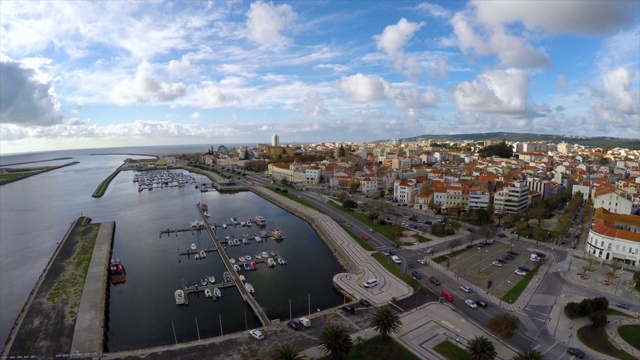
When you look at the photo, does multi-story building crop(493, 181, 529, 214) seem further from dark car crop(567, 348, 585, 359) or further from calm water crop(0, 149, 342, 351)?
dark car crop(567, 348, 585, 359)

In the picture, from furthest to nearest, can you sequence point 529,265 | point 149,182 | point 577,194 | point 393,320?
point 149,182
point 577,194
point 529,265
point 393,320

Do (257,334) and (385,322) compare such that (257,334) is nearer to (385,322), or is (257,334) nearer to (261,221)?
(385,322)

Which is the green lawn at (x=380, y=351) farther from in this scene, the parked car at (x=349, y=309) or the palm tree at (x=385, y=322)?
the parked car at (x=349, y=309)

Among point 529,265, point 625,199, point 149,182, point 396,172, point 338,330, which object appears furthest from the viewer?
point 149,182

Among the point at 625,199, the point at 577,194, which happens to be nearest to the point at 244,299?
the point at 625,199

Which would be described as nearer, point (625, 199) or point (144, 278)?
point (144, 278)

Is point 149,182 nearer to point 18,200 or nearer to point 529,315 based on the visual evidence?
point 18,200

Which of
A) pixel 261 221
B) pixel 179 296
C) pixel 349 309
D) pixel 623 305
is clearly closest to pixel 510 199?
pixel 623 305
